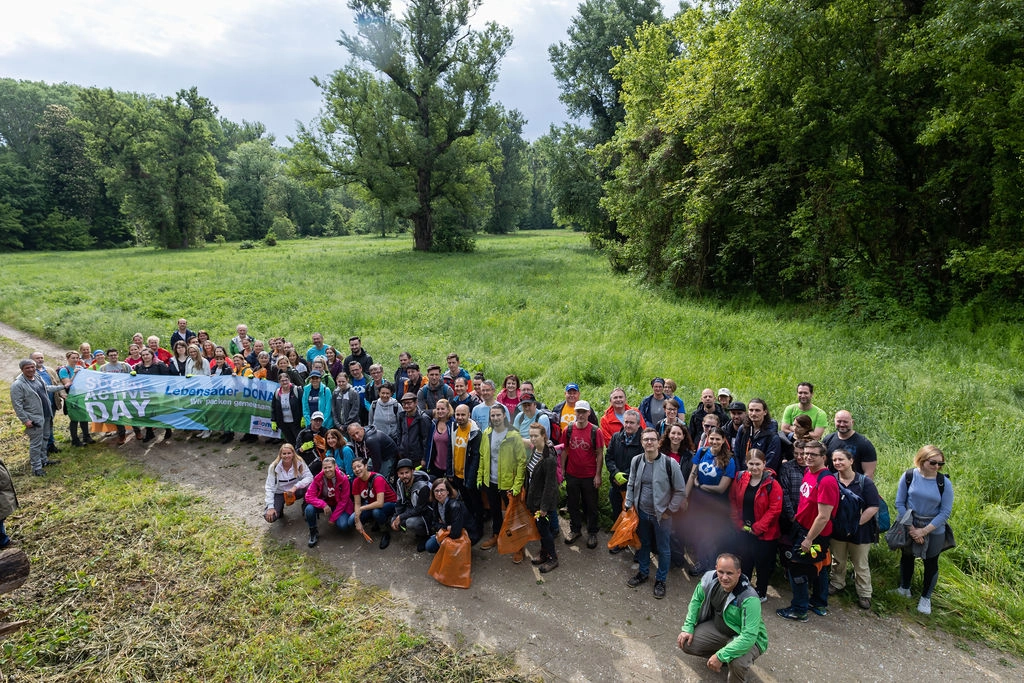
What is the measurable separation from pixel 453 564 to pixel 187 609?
311 cm

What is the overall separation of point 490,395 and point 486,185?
39.0 meters

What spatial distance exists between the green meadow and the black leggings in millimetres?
204

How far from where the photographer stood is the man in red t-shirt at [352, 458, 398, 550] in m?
7.26

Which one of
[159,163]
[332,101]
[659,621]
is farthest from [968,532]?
[159,163]

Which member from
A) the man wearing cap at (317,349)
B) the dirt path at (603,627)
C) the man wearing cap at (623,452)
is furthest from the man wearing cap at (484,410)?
the man wearing cap at (317,349)

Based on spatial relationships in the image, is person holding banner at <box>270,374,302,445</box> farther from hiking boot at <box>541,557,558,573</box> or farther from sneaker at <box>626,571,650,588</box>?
sneaker at <box>626,571,650,588</box>

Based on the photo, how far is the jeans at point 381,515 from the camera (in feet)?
24.1

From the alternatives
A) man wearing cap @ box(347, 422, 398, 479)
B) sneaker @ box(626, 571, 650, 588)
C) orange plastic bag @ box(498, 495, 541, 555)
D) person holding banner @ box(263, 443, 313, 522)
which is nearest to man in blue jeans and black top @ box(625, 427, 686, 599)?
sneaker @ box(626, 571, 650, 588)

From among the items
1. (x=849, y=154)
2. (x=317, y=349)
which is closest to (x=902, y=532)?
(x=317, y=349)

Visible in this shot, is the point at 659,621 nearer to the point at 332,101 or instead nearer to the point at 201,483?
the point at 201,483

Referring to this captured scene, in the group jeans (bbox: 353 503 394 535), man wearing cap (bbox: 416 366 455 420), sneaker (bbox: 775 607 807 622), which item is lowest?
sneaker (bbox: 775 607 807 622)

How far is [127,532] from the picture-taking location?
739cm

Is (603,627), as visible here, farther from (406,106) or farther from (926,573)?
(406,106)

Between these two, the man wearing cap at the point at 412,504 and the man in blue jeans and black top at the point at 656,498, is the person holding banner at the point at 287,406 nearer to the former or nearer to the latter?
the man wearing cap at the point at 412,504
